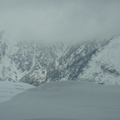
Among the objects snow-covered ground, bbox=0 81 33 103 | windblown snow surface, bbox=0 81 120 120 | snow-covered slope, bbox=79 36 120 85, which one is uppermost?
windblown snow surface, bbox=0 81 120 120

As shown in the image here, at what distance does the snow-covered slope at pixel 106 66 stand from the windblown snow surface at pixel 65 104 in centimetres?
13956

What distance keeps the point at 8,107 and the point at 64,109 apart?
9.24 feet

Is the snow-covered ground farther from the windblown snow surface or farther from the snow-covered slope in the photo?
the snow-covered slope

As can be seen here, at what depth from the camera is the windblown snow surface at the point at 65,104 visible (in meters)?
9.29

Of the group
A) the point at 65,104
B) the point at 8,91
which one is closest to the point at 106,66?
the point at 8,91

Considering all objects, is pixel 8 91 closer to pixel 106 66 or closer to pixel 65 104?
pixel 65 104

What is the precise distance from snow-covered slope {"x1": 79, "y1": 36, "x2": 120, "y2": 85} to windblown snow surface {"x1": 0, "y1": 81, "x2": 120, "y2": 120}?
13956 centimetres

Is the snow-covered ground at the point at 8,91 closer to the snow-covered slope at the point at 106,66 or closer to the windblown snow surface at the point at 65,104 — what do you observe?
the windblown snow surface at the point at 65,104

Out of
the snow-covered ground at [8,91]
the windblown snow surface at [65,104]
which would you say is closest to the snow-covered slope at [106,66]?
the snow-covered ground at [8,91]

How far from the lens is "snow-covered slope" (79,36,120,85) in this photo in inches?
6235

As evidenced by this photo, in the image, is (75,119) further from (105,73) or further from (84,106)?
(105,73)

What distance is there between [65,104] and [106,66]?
16257 cm

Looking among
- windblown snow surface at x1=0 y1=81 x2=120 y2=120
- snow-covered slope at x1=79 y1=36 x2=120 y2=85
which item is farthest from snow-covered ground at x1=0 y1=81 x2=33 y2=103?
snow-covered slope at x1=79 y1=36 x2=120 y2=85

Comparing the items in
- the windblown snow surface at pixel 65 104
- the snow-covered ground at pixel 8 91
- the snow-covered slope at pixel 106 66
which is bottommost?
the snow-covered slope at pixel 106 66
